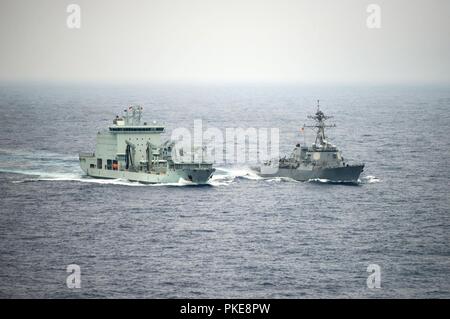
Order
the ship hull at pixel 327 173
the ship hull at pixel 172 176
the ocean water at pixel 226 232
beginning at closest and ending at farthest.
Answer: the ocean water at pixel 226 232
the ship hull at pixel 172 176
the ship hull at pixel 327 173

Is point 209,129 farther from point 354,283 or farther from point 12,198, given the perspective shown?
point 354,283

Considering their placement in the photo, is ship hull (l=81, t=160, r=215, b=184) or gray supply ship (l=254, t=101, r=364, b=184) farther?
gray supply ship (l=254, t=101, r=364, b=184)

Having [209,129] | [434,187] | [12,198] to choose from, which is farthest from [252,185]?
[209,129]

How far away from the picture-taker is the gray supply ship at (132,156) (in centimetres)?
10562

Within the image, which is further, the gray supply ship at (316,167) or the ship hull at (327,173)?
the gray supply ship at (316,167)

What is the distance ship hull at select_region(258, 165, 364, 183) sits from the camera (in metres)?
105

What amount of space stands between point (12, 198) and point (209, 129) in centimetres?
6948

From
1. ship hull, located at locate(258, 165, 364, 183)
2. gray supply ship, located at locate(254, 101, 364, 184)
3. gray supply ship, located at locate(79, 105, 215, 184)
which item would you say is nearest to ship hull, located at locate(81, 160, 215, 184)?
gray supply ship, located at locate(79, 105, 215, 184)

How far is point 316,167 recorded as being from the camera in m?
107

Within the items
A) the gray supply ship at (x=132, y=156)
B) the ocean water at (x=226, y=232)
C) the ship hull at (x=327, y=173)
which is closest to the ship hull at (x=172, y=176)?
the gray supply ship at (x=132, y=156)

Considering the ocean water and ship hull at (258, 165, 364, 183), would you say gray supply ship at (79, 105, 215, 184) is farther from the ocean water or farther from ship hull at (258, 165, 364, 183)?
ship hull at (258, 165, 364, 183)

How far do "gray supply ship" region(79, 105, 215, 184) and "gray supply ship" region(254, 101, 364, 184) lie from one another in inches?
372

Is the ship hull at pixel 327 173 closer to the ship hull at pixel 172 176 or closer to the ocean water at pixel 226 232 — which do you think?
the ocean water at pixel 226 232

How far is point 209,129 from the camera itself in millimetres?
161875
